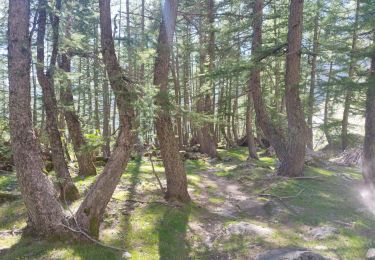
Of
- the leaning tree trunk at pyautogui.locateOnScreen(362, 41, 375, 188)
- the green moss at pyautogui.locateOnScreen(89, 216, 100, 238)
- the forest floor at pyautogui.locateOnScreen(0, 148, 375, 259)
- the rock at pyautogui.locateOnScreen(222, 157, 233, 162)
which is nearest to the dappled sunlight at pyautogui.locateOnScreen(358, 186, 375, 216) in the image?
the forest floor at pyautogui.locateOnScreen(0, 148, 375, 259)

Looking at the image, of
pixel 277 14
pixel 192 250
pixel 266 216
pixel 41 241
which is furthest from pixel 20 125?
pixel 277 14

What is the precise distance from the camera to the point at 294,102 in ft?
35.6

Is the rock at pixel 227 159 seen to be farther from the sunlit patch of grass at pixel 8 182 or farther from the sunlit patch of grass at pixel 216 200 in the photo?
the sunlit patch of grass at pixel 8 182

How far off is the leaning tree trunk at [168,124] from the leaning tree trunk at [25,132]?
2.80 m

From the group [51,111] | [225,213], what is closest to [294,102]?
[225,213]

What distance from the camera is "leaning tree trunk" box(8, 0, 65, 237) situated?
219 inches

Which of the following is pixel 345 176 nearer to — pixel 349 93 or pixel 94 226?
pixel 349 93

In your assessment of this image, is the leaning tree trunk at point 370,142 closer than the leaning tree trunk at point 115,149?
No

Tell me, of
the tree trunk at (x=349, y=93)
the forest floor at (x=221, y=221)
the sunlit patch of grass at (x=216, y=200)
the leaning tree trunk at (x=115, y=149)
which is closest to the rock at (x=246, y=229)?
the forest floor at (x=221, y=221)

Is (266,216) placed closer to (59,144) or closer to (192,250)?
(192,250)

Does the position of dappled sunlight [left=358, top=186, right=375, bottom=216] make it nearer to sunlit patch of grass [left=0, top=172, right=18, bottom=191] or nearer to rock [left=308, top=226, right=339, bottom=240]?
rock [left=308, top=226, right=339, bottom=240]

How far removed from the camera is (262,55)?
34.6ft

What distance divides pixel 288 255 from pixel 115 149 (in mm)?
3712

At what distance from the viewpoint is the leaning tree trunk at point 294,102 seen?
10.5m
